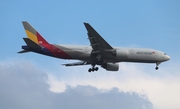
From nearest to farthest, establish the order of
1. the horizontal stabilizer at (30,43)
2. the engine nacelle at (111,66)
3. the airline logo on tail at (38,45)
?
the horizontal stabilizer at (30,43), the airline logo on tail at (38,45), the engine nacelle at (111,66)

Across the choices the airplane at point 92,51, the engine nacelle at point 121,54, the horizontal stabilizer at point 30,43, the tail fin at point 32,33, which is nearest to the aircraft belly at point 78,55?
the airplane at point 92,51

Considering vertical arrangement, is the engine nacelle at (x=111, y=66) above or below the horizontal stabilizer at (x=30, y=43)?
below

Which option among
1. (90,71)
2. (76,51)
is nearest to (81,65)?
(90,71)

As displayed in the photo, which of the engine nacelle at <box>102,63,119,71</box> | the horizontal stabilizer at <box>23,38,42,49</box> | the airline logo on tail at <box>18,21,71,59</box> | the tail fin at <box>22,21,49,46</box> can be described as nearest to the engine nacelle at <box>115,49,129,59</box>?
the engine nacelle at <box>102,63,119,71</box>

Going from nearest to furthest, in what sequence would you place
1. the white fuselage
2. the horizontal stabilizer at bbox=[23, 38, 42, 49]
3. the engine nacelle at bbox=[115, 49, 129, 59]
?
the horizontal stabilizer at bbox=[23, 38, 42, 49] → the engine nacelle at bbox=[115, 49, 129, 59] → the white fuselage

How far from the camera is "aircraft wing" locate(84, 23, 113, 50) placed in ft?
188

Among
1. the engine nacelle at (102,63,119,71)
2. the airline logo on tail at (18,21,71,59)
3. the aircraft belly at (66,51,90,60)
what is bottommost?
the engine nacelle at (102,63,119,71)

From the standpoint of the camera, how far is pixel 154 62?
217ft

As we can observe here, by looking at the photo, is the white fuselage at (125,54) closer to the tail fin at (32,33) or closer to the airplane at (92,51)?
the airplane at (92,51)

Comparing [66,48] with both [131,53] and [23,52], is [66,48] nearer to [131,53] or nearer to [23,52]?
[23,52]

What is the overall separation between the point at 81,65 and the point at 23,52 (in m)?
11.7

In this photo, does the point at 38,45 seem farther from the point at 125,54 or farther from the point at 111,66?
the point at 111,66

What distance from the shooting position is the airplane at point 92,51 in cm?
5950

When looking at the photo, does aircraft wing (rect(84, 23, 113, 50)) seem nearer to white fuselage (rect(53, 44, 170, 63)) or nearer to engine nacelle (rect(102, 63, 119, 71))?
white fuselage (rect(53, 44, 170, 63))
